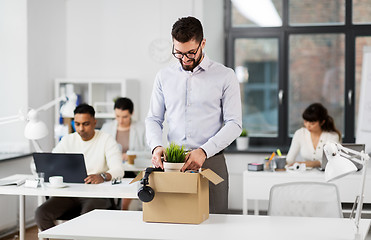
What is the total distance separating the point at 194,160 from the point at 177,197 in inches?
7.4

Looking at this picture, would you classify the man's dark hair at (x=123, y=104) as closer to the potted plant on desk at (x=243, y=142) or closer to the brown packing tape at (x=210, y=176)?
the potted plant on desk at (x=243, y=142)

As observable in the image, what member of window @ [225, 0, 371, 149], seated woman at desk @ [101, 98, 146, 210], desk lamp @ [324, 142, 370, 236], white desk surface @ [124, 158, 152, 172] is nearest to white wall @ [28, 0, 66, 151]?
seated woman at desk @ [101, 98, 146, 210]

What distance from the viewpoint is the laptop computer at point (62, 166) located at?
4.06m

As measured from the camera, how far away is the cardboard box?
266cm

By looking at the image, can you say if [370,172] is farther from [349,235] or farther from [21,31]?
[21,31]

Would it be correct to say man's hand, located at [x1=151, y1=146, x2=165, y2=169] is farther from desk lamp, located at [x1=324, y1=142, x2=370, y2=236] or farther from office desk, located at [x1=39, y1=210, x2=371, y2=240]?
desk lamp, located at [x1=324, y1=142, x2=370, y2=236]

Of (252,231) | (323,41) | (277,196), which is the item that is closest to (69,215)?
(277,196)

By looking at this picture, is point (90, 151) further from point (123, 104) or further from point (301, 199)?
point (301, 199)

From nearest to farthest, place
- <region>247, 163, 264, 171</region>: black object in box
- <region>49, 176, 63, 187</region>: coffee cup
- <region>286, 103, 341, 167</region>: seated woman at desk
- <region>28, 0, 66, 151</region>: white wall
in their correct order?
<region>49, 176, 63, 187</region>: coffee cup → <region>247, 163, 264, 171</region>: black object in box → <region>286, 103, 341, 167</region>: seated woman at desk → <region>28, 0, 66, 151</region>: white wall

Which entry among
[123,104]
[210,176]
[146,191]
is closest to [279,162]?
[123,104]

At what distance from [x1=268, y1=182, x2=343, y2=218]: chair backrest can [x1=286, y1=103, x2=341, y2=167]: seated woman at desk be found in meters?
1.89

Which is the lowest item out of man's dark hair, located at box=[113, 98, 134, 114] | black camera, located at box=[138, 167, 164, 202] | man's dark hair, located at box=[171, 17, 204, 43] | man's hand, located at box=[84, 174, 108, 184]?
man's hand, located at box=[84, 174, 108, 184]

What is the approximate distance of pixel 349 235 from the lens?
2.58 meters

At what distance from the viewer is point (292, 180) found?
15.8 feet
